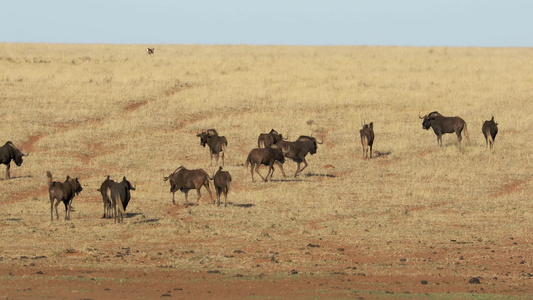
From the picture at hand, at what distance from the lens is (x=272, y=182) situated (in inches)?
1001

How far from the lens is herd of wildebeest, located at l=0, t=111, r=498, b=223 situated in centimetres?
1875

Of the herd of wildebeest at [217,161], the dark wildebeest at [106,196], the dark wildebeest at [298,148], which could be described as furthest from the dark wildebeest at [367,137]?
the dark wildebeest at [106,196]

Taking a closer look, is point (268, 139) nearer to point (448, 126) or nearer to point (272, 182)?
point (272, 182)

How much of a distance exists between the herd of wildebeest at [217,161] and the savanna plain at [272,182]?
0.53 m

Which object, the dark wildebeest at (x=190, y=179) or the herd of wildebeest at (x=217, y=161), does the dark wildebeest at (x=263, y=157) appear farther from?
the dark wildebeest at (x=190, y=179)

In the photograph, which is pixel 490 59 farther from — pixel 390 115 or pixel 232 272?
pixel 232 272

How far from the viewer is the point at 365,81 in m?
45.1

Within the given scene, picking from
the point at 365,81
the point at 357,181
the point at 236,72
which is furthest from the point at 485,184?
the point at 236,72

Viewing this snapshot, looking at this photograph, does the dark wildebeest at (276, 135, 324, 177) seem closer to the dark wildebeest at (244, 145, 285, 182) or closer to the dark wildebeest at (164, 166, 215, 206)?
the dark wildebeest at (244, 145, 285, 182)

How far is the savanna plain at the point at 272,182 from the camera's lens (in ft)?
44.3

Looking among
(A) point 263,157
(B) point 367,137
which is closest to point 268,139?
(A) point 263,157

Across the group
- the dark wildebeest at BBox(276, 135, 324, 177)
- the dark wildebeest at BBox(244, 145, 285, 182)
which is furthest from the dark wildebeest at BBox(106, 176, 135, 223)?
the dark wildebeest at BBox(276, 135, 324, 177)

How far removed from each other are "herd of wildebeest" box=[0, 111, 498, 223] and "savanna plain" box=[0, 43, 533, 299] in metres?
0.53

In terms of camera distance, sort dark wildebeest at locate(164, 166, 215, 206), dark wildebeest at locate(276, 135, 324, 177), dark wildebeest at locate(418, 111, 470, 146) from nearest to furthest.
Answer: dark wildebeest at locate(164, 166, 215, 206) < dark wildebeest at locate(276, 135, 324, 177) < dark wildebeest at locate(418, 111, 470, 146)
